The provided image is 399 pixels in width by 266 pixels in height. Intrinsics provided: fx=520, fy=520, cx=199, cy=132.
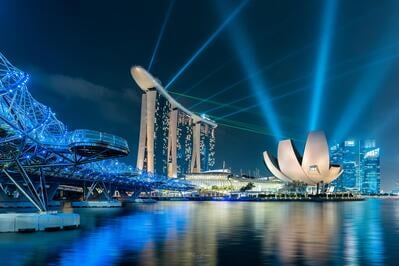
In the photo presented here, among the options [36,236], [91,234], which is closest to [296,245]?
[91,234]

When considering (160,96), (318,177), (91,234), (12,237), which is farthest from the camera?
(160,96)

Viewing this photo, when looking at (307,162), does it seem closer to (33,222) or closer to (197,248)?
(33,222)

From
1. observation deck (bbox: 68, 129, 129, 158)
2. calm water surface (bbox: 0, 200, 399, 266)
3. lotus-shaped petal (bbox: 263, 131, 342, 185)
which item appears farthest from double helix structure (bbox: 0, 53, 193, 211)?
lotus-shaped petal (bbox: 263, 131, 342, 185)

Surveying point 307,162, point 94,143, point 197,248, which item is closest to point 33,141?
point 94,143

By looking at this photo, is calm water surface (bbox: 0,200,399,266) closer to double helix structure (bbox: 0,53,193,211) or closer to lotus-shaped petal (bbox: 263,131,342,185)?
double helix structure (bbox: 0,53,193,211)

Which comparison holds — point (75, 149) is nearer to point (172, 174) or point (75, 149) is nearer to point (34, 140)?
point (34, 140)

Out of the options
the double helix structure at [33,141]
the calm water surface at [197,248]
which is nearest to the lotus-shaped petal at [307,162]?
the double helix structure at [33,141]
